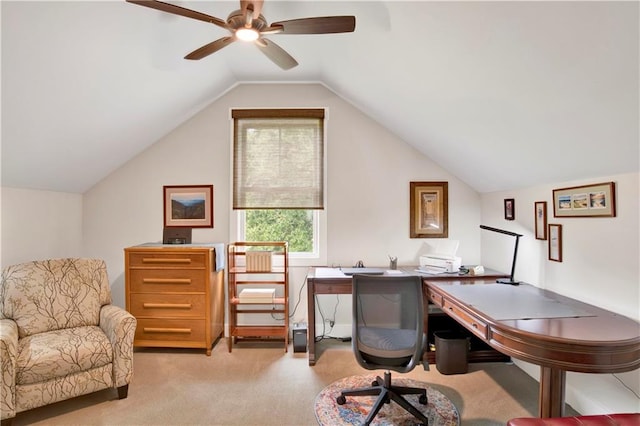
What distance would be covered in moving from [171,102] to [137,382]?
245cm

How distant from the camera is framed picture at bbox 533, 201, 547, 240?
264 cm

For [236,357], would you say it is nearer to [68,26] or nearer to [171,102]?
[171,102]

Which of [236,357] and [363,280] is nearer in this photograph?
[363,280]

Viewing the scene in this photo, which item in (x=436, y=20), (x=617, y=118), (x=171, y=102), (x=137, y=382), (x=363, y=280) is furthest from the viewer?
(x=171, y=102)

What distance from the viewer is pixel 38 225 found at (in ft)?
10.3

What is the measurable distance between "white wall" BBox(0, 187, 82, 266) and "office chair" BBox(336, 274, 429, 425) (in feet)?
9.64

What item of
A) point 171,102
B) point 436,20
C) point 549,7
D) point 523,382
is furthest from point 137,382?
point 549,7

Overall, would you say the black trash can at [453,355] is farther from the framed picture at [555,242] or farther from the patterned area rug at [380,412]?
the framed picture at [555,242]

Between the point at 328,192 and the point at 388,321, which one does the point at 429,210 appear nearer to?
the point at 328,192

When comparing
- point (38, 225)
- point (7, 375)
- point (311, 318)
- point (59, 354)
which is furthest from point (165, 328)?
point (38, 225)

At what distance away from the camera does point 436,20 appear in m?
1.83

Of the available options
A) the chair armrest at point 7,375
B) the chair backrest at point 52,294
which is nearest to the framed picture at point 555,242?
the chair backrest at point 52,294

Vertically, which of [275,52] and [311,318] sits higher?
[275,52]

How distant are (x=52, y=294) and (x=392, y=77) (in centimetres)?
313
